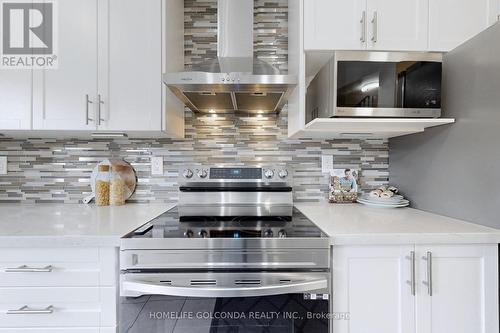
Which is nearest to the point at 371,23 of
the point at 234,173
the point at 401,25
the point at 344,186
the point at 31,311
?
the point at 401,25

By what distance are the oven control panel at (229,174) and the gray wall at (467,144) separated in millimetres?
794

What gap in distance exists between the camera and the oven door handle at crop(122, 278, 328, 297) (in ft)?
3.21

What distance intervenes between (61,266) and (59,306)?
152 millimetres

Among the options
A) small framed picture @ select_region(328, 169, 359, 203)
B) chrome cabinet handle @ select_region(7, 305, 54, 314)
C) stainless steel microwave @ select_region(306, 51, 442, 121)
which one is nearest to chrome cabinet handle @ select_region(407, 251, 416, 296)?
stainless steel microwave @ select_region(306, 51, 442, 121)

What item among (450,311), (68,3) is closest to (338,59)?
(450,311)

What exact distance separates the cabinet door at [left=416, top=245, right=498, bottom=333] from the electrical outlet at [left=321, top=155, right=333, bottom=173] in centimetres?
83

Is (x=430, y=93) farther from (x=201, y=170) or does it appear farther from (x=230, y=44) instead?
(x=201, y=170)

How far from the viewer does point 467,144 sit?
4.00 feet

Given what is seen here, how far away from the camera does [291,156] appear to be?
5.92ft

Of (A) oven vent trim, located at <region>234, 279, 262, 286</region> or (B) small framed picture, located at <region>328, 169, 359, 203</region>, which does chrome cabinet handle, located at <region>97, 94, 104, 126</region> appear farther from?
(B) small framed picture, located at <region>328, 169, 359, 203</region>

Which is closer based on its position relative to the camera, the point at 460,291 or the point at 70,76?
the point at 460,291

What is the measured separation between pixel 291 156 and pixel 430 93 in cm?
83

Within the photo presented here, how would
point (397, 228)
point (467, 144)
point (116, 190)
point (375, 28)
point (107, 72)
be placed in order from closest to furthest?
1. point (397, 228)
2. point (467, 144)
3. point (375, 28)
4. point (107, 72)
5. point (116, 190)

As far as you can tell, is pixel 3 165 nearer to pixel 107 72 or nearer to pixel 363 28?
pixel 107 72
